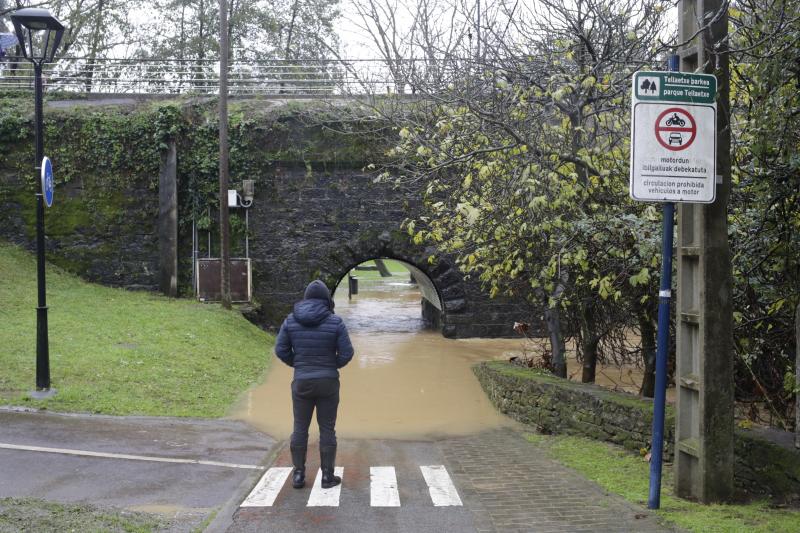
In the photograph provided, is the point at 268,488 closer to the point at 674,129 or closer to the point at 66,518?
the point at 66,518

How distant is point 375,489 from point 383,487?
0.09 meters

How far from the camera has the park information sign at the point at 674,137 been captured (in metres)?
5.48

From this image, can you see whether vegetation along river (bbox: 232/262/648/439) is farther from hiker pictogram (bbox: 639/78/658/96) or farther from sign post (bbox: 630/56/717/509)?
hiker pictogram (bbox: 639/78/658/96)

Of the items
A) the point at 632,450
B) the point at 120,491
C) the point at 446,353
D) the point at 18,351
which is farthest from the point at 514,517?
the point at 446,353

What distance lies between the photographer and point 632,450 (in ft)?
25.1

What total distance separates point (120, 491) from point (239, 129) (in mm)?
14071

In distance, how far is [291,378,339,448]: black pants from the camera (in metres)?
6.46

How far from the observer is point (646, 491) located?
6.08m

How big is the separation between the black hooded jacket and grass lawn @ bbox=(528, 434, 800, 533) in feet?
8.22

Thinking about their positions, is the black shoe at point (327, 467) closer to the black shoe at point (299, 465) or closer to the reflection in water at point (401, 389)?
the black shoe at point (299, 465)

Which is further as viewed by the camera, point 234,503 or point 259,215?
point 259,215

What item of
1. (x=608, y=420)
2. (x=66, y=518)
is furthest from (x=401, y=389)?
(x=66, y=518)

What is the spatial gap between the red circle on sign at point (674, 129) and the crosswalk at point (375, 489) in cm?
315

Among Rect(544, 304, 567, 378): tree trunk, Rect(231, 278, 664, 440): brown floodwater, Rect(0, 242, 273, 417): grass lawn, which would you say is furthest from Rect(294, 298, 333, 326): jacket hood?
Rect(544, 304, 567, 378): tree trunk
